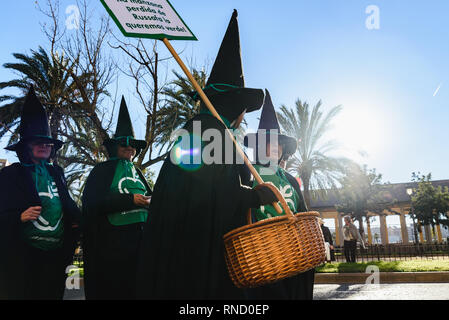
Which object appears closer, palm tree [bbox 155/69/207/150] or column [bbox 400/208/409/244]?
palm tree [bbox 155/69/207/150]

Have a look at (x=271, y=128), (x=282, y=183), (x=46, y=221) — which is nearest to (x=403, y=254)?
(x=271, y=128)

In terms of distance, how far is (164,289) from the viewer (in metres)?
2.48

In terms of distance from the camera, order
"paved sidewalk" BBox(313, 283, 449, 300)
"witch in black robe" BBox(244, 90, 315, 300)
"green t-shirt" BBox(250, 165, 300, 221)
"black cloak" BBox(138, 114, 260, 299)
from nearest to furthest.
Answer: "black cloak" BBox(138, 114, 260, 299) < "witch in black robe" BBox(244, 90, 315, 300) < "green t-shirt" BBox(250, 165, 300, 221) < "paved sidewalk" BBox(313, 283, 449, 300)

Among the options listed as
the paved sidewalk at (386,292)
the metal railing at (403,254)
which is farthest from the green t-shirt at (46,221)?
the metal railing at (403,254)

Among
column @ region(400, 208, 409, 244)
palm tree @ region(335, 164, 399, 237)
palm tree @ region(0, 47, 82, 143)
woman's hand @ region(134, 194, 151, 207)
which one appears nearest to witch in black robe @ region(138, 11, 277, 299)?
woman's hand @ region(134, 194, 151, 207)

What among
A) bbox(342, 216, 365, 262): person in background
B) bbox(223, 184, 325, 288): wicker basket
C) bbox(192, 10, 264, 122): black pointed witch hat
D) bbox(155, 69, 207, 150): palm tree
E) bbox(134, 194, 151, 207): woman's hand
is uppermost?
bbox(155, 69, 207, 150): palm tree

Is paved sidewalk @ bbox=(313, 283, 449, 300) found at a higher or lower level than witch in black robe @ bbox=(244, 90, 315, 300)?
lower

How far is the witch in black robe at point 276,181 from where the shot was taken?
3.04m

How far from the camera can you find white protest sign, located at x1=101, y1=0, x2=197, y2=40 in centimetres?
264

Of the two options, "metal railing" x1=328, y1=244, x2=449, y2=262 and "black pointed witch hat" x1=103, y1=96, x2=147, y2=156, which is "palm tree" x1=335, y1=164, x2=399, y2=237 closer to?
"metal railing" x1=328, y1=244, x2=449, y2=262

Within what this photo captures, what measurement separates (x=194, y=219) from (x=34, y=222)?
6.57 ft

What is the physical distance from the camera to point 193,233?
2535 millimetres

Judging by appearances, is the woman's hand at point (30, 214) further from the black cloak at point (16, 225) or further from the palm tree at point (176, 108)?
the palm tree at point (176, 108)
